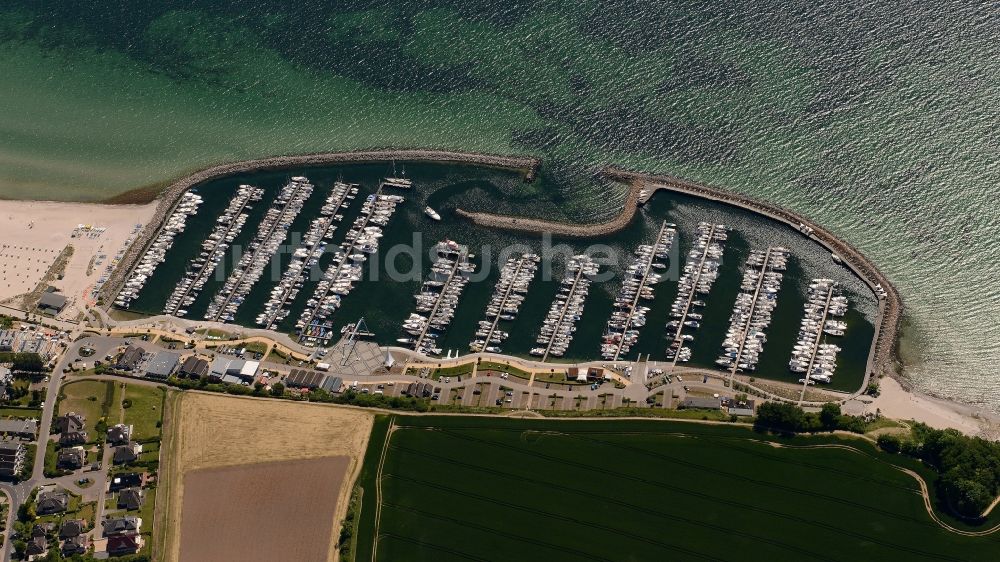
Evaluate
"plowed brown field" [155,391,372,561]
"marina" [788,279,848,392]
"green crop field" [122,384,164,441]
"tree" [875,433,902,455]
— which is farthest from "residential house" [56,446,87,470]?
"tree" [875,433,902,455]

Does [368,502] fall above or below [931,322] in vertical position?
below

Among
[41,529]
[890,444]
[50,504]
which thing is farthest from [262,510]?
[890,444]

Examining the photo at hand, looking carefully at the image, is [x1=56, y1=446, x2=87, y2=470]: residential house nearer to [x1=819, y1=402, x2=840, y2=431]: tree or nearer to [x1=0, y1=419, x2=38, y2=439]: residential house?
[x1=0, y1=419, x2=38, y2=439]: residential house

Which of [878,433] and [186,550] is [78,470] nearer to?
[186,550]

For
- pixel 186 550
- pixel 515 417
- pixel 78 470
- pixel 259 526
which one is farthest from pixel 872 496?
pixel 78 470

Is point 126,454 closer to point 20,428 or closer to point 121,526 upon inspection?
point 121,526

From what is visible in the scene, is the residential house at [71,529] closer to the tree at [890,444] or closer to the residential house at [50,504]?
the residential house at [50,504]

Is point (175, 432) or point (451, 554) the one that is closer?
point (451, 554)
